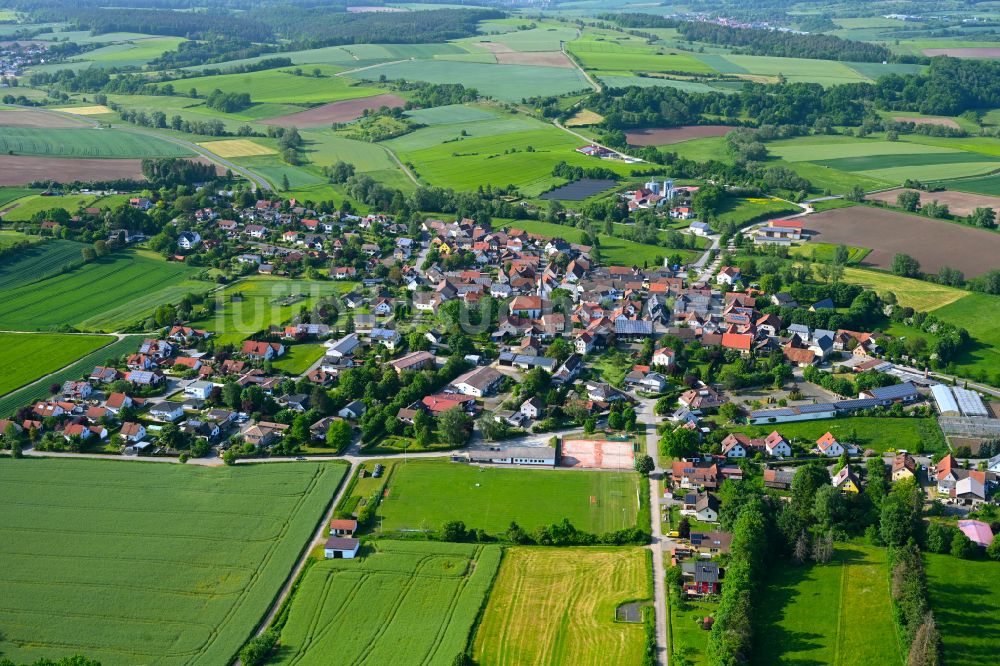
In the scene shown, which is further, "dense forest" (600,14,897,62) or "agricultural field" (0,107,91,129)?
"dense forest" (600,14,897,62)

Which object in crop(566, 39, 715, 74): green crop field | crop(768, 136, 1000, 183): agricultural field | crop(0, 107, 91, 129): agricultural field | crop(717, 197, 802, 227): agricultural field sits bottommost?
crop(717, 197, 802, 227): agricultural field

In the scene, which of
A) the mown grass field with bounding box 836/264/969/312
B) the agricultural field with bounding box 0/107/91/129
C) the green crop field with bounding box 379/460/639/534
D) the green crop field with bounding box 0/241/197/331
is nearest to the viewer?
the green crop field with bounding box 379/460/639/534

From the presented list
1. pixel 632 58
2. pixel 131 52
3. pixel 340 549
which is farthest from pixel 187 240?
pixel 131 52

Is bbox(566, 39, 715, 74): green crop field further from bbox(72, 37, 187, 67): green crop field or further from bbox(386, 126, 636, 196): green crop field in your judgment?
bbox(72, 37, 187, 67): green crop field

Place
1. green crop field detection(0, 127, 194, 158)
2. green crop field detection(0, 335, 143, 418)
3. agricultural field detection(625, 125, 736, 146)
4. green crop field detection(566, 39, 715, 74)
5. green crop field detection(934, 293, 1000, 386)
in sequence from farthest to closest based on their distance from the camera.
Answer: green crop field detection(566, 39, 715, 74) < agricultural field detection(625, 125, 736, 146) < green crop field detection(0, 127, 194, 158) < green crop field detection(934, 293, 1000, 386) < green crop field detection(0, 335, 143, 418)

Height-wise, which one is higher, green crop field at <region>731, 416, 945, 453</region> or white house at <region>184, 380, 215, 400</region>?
white house at <region>184, 380, 215, 400</region>

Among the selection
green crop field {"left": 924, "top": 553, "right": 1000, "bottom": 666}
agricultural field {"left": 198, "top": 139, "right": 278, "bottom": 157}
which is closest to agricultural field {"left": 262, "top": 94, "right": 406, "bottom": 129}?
agricultural field {"left": 198, "top": 139, "right": 278, "bottom": 157}
